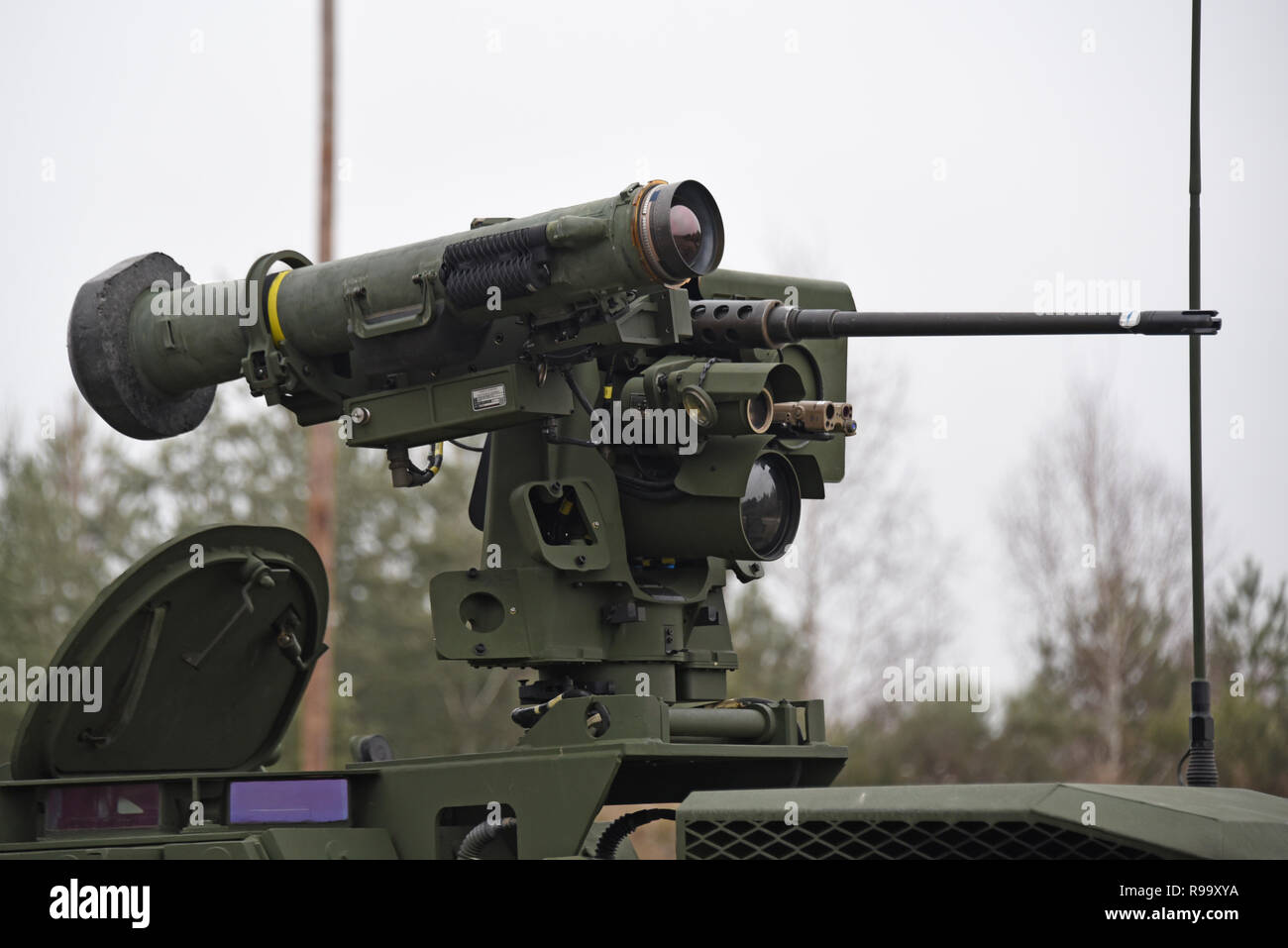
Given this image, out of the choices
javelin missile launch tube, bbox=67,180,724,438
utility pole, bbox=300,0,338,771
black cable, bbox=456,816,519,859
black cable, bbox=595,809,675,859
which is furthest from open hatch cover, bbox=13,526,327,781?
utility pole, bbox=300,0,338,771

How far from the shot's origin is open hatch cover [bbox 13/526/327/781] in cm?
721

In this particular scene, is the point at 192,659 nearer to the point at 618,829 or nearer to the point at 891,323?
the point at 618,829

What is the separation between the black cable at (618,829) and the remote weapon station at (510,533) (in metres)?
0.01

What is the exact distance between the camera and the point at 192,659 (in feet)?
25.0

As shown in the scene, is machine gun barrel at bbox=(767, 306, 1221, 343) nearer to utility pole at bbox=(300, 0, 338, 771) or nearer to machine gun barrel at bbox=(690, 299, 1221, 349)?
machine gun barrel at bbox=(690, 299, 1221, 349)

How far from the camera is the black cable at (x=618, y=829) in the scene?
6305 millimetres

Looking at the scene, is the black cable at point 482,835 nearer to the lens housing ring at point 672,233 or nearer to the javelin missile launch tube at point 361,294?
the javelin missile launch tube at point 361,294

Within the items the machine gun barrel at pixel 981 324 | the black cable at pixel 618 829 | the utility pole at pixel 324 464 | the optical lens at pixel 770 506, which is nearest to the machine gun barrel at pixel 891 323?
the machine gun barrel at pixel 981 324

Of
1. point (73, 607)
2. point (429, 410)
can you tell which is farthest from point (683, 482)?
point (73, 607)

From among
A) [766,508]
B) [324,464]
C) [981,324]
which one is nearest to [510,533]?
[766,508]

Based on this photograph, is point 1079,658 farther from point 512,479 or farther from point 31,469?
point 512,479

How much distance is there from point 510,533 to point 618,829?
4.60 feet

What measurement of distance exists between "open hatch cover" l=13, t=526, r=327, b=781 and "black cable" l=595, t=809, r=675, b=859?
76.8 inches
